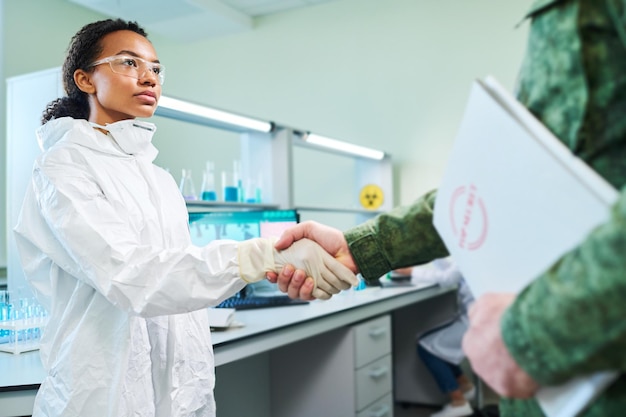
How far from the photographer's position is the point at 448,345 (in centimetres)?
320

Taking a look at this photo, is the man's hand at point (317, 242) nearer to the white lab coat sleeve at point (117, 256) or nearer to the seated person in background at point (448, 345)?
Result: the white lab coat sleeve at point (117, 256)

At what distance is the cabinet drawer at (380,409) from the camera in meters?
2.57

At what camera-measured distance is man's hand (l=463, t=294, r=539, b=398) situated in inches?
25.7

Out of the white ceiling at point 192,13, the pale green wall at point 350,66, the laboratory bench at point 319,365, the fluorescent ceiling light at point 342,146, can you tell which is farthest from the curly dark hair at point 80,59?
the white ceiling at point 192,13

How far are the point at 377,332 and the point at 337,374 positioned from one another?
0.94ft

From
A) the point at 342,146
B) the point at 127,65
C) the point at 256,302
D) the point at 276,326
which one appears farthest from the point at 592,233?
the point at 342,146

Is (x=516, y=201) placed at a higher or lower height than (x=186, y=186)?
lower

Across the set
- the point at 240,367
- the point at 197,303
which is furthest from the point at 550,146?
the point at 240,367

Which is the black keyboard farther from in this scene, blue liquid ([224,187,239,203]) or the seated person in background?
the seated person in background

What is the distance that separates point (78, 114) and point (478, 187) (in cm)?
125

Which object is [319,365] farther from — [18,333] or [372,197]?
[372,197]

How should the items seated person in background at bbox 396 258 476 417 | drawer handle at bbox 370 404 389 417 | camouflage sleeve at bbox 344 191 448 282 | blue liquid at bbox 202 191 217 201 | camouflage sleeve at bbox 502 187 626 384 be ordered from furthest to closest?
1. seated person in background at bbox 396 258 476 417
2. blue liquid at bbox 202 191 217 201
3. drawer handle at bbox 370 404 389 417
4. camouflage sleeve at bbox 344 191 448 282
5. camouflage sleeve at bbox 502 187 626 384

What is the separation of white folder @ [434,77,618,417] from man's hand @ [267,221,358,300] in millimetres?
520

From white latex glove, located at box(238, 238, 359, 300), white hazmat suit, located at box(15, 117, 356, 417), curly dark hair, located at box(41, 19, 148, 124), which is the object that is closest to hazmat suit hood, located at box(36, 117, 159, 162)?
white hazmat suit, located at box(15, 117, 356, 417)
